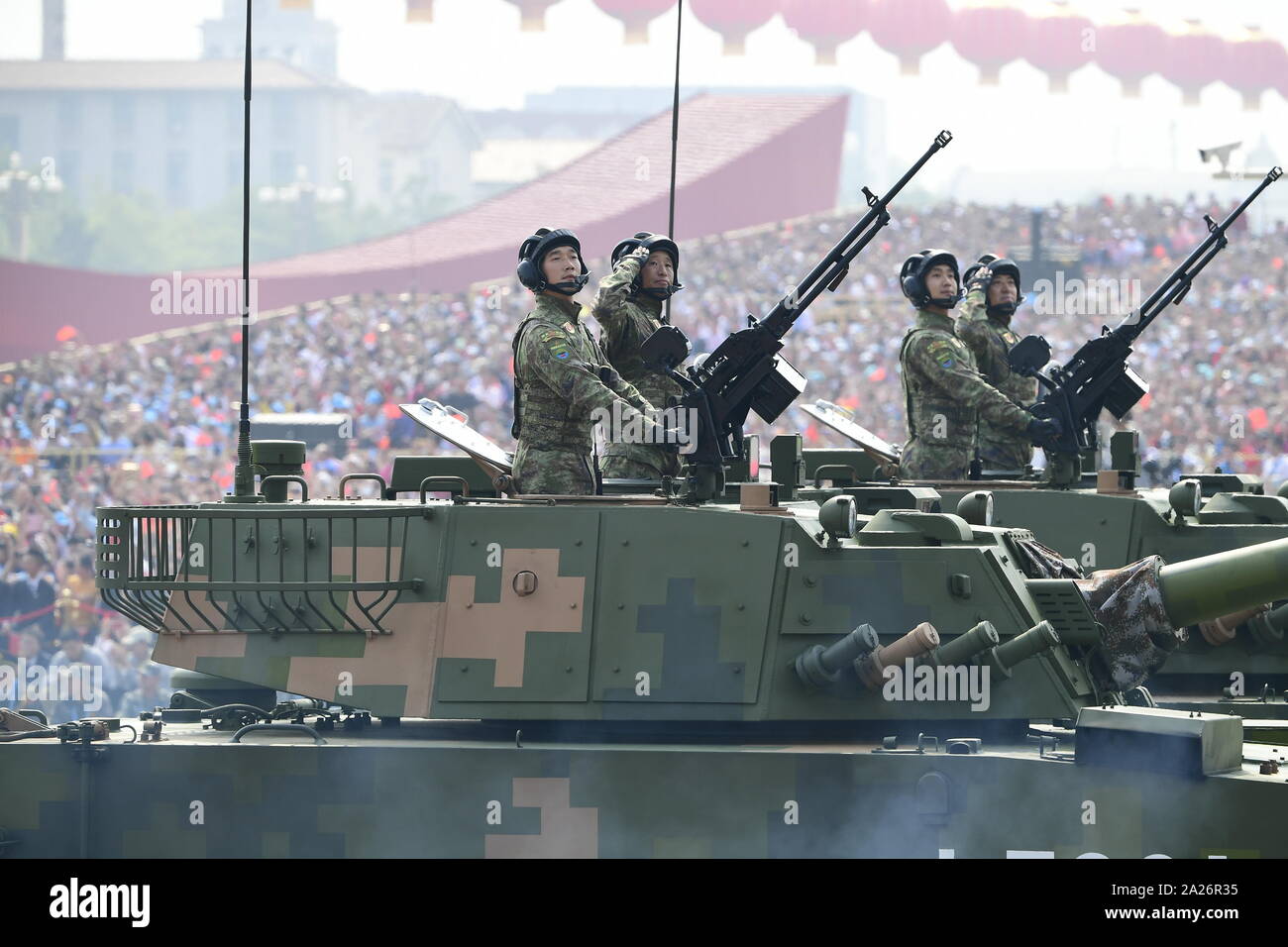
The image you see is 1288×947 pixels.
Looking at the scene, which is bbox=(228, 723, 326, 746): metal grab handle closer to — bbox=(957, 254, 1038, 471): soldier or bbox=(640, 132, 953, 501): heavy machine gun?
bbox=(640, 132, 953, 501): heavy machine gun

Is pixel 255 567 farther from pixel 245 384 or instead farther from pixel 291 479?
pixel 245 384

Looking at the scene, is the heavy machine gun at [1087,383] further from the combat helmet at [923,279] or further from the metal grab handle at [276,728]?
the metal grab handle at [276,728]

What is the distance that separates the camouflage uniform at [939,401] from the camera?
15.2 meters

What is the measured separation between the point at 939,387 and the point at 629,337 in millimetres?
3527

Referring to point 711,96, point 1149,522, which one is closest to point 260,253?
point 711,96

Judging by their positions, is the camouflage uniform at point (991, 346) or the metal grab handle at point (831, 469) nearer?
the metal grab handle at point (831, 469)

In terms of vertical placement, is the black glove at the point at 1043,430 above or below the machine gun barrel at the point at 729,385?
below

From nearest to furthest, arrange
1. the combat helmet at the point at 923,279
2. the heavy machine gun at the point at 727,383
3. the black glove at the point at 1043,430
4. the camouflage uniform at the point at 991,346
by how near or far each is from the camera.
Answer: the heavy machine gun at the point at 727,383, the black glove at the point at 1043,430, the combat helmet at the point at 923,279, the camouflage uniform at the point at 991,346

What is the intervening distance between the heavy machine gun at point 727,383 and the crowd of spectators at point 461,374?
30.1 ft

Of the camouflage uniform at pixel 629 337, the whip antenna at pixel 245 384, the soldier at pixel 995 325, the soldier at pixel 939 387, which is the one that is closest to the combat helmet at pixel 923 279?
→ the soldier at pixel 939 387

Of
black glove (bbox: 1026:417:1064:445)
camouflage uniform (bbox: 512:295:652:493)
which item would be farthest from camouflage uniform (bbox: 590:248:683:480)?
black glove (bbox: 1026:417:1064:445)

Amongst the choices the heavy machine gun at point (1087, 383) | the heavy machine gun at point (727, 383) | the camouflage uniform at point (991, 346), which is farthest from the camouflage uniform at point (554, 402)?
the camouflage uniform at point (991, 346)

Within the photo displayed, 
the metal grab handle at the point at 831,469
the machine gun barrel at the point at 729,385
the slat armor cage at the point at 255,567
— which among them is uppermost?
the machine gun barrel at the point at 729,385

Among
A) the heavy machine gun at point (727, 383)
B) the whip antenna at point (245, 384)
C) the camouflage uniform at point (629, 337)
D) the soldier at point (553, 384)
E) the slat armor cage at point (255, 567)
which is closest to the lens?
the slat armor cage at point (255, 567)
